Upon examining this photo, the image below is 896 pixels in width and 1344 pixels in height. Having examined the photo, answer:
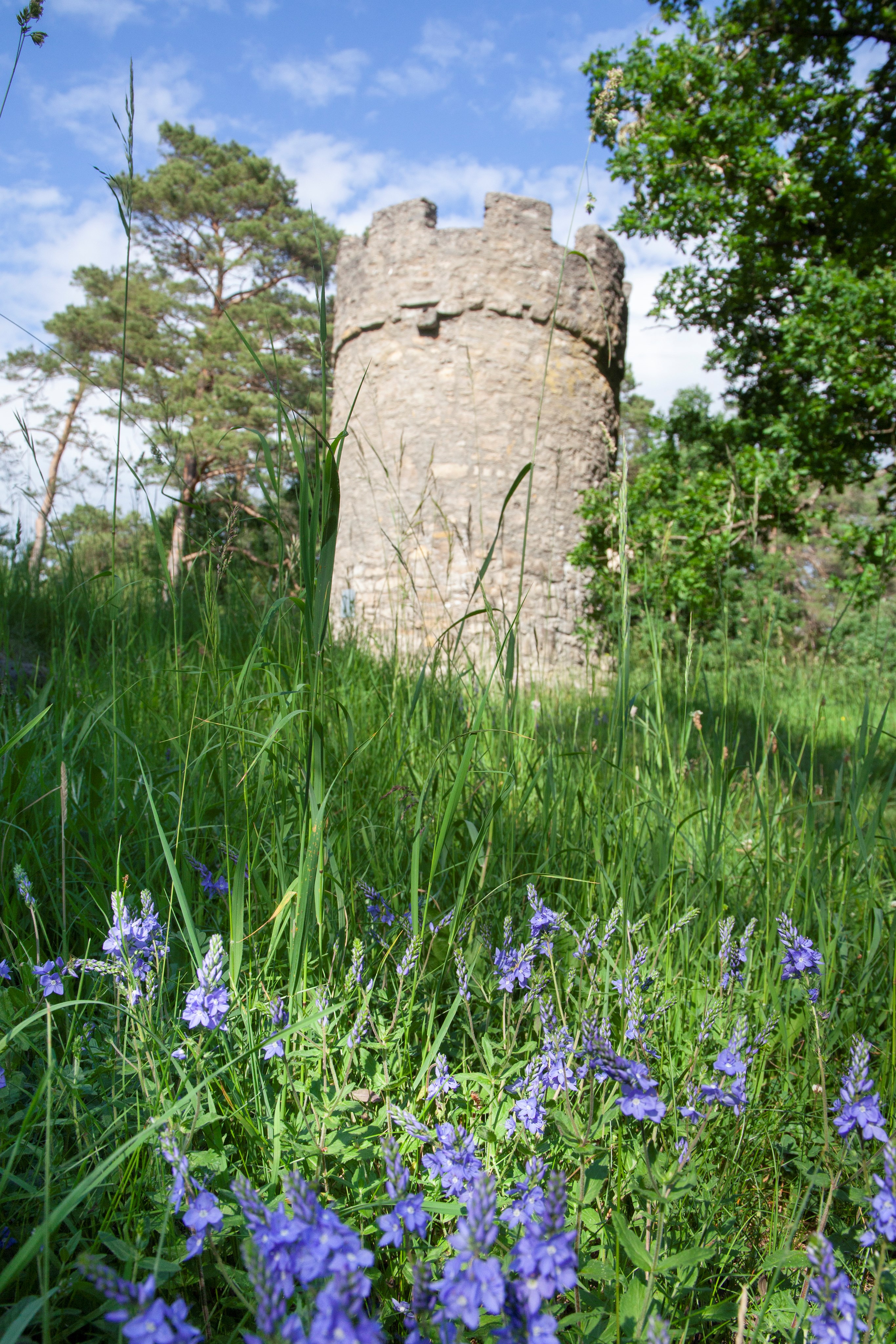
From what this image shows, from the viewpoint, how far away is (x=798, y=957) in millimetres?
1092

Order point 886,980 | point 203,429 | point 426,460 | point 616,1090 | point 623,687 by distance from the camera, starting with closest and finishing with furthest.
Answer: point 616,1090, point 886,980, point 623,687, point 426,460, point 203,429

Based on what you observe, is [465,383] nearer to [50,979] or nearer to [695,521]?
[695,521]

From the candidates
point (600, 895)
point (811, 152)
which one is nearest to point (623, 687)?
point (600, 895)

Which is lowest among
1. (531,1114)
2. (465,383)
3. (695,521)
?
(531,1114)

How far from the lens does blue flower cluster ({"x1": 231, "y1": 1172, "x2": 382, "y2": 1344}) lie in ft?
1.58

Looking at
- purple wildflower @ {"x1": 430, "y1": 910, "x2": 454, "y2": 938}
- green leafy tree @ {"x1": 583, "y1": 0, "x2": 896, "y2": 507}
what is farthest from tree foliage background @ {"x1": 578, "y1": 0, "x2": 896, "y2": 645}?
purple wildflower @ {"x1": 430, "y1": 910, "x2": 454, "y2": 938}

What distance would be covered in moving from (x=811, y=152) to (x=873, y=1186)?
36.1 ft

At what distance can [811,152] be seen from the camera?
875 centimetres

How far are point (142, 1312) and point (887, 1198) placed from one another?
68cm

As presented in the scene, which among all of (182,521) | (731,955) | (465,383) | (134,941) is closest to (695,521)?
(465,383)

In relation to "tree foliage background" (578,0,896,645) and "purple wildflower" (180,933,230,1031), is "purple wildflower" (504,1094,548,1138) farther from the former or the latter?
"tree foliage background" (578,0,896,645)

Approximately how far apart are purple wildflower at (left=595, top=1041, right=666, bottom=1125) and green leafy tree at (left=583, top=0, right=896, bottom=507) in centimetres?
893

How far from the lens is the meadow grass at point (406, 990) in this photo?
90 centimetres

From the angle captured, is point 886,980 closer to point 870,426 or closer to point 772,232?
point 870,426
